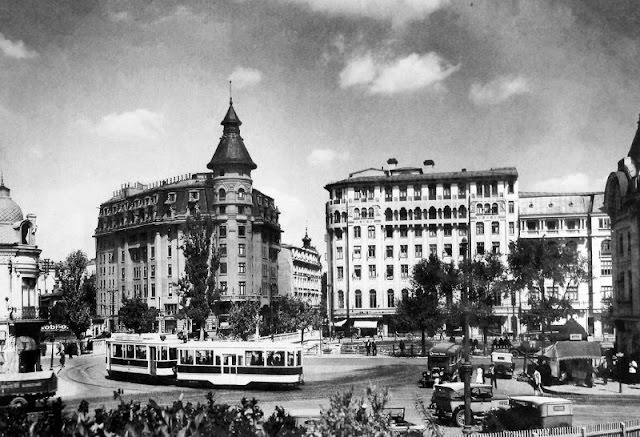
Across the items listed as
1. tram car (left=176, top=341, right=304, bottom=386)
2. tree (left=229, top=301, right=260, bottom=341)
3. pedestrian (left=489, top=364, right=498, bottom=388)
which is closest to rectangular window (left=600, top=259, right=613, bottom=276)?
tree (left=229, top=301, right=260, bottom=341)

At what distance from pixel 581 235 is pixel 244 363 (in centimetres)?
5841

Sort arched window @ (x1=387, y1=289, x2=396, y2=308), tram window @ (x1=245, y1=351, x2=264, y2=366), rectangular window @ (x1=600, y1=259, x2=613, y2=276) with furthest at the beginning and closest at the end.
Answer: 1. arched window @ (x1=387, y1=289, x2=396, y2=308)
2. rectangular window @ (x1=600, y1=259, x2=613, y2=276)
3. tram window @ (x1=245, y1=351, x2=264, y2=366)

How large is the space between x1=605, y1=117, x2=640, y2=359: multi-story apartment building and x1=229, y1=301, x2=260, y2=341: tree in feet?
103

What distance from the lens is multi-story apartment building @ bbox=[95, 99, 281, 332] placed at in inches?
3607

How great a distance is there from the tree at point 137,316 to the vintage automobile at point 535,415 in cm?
6514

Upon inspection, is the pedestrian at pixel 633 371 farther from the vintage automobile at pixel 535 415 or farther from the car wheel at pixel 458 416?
the vintage automobile at pixel 535 415

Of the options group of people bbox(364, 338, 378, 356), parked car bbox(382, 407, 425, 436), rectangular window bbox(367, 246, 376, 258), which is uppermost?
rectangular window bbox(367, 246, 376, 258)

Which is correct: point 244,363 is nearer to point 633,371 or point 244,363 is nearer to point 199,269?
point 633,371

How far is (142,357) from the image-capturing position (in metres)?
43.0

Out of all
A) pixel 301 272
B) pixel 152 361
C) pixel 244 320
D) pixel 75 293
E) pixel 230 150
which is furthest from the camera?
pixel 301 272

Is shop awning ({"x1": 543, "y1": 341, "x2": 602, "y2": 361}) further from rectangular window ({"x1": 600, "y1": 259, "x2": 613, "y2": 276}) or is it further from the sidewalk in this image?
A: rectangular window ({"x1": 600, "y1": 259, "x2": 613, "y2": 276})

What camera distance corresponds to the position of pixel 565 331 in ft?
166

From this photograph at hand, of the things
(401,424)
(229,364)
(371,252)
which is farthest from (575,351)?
(371,252)

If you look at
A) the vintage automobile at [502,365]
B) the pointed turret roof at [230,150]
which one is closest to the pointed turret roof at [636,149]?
the vintage automobile at [502,365]
